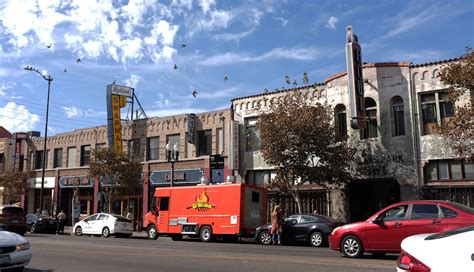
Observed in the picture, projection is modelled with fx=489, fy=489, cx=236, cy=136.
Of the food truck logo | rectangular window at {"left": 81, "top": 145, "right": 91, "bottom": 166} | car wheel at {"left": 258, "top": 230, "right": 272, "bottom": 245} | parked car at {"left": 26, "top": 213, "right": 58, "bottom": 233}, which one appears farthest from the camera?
rectangular window at {"left": 81, "top": 145, "right": 91, "bottom": 166}

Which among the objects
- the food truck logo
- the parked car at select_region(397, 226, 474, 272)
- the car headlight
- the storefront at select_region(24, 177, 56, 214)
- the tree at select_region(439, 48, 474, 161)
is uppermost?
the tree at select_region(439, 48, 474, 161)

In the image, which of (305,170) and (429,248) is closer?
(429,248)

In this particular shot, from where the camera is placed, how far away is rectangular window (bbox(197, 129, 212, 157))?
1289 inches

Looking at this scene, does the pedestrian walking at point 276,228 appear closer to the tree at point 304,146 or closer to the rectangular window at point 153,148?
the tree at point 304,146

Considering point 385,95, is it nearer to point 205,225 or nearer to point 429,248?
point 205,225

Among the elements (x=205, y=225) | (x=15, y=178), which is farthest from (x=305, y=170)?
(x=15, y=178)

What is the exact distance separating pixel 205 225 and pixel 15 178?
23903 millimetres

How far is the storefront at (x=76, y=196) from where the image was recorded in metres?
37.8

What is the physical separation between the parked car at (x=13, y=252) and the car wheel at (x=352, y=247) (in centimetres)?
807

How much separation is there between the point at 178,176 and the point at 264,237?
12.8 meters

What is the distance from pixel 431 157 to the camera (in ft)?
77.4

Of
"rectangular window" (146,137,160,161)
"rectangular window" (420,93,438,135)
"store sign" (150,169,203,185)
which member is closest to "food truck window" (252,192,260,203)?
"store sign" (150,169,203,185)

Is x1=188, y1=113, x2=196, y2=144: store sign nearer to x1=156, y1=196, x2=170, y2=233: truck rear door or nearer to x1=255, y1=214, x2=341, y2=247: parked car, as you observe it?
x1=156, y1=196, x2=170, y2=233: truck rear door

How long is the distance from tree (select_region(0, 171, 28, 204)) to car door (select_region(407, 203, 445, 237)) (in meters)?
36.2
